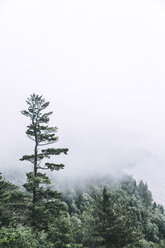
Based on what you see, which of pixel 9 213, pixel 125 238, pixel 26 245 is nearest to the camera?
pixel 26 245

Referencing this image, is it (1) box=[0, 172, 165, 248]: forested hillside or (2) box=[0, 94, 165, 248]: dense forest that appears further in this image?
(2) box=[0, 94, 165, 248]: dense forest

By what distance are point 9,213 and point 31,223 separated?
75.4 inches

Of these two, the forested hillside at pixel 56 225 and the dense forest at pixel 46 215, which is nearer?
the forested hillside at pixel 56 225

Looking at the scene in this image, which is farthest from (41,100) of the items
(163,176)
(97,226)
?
(163,176)

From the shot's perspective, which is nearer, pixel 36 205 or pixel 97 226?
pixel 36 205

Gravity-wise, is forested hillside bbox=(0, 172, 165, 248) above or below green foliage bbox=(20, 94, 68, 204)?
below

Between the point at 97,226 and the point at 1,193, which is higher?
the point at 1,193

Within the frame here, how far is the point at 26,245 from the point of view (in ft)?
33.3

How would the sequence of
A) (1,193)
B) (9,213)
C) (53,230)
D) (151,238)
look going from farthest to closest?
1. (151,238)
2. (1,193)
3. (9,213)
4. (53,230)

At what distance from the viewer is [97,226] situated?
1844cm

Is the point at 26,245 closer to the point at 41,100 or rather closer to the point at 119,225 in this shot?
the point at 41,100

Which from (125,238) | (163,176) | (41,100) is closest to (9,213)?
(41,100)

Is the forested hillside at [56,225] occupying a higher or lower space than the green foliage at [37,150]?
lower

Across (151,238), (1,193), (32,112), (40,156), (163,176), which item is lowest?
(151,238)
